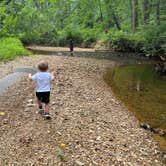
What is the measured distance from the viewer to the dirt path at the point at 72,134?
326 inches

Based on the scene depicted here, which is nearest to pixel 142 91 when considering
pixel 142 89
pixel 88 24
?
pixel 142 89

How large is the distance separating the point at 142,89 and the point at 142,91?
1.84ft

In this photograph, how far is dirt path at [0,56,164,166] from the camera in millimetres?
8289

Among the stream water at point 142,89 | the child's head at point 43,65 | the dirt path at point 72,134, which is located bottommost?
the stream water at point 142,89

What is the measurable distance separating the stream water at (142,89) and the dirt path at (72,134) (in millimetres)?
653

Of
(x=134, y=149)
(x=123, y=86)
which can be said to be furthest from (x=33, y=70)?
(x=134, y=149)

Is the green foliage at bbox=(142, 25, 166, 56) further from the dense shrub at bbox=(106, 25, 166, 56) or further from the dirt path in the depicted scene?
the dirt path

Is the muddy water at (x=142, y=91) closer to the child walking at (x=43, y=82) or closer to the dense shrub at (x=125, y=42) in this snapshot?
the child walking at (x=43, y=82)

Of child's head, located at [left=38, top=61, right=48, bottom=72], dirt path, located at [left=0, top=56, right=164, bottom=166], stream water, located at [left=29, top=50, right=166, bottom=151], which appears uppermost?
child's head, located at [left=38, top=61, right=48, bottom=72]

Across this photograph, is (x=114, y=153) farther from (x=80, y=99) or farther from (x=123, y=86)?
(x=123, y=86)

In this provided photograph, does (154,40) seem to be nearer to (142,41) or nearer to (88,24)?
(142,41)

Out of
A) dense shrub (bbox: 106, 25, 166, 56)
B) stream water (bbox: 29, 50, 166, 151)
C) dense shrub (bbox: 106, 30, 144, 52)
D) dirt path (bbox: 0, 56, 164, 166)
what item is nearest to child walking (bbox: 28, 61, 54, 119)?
dirt path (bbox: 0, 56, 164, 166)

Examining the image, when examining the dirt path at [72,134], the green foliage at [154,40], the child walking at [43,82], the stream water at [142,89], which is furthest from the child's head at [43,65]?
the green foliage at [154,40]

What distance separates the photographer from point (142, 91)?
18.3 m
